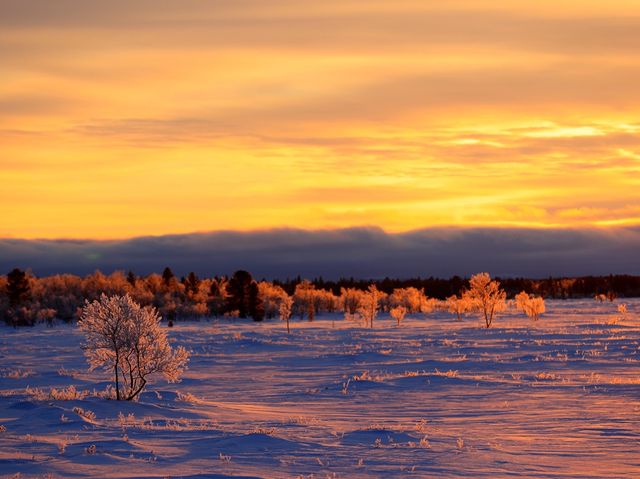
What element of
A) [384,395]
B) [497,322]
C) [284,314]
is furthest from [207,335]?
[384,395]

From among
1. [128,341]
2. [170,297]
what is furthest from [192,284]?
[128,341]

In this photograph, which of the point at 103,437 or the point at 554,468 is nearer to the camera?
the point at 554,468

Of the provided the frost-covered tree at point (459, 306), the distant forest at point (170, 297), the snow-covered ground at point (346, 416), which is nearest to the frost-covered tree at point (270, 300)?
the distant forest at point (170, 297)

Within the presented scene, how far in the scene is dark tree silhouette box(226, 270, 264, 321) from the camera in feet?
A: 226

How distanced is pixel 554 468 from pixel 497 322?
157 feet

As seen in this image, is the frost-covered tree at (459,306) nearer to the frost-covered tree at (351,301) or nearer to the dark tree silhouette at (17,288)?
the frost-covered tree at (351,301)

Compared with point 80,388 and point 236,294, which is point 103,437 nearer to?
point 80,388

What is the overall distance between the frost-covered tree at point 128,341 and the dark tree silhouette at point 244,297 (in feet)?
153

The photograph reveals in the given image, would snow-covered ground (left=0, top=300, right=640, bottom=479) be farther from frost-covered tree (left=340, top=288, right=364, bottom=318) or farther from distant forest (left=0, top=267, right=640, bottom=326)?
frost-covered tree (left=340, top=288, right=364, bottom=318)

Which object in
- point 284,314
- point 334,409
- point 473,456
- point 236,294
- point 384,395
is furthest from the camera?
point 236,294

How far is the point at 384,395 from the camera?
76.6 feet

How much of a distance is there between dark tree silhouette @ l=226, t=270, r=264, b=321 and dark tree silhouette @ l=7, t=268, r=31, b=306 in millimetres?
15924

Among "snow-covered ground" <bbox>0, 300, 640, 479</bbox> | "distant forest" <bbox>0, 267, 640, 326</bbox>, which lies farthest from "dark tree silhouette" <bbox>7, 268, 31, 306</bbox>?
"snow-covered ground" <bbox>0, 300, 640, 479</bbox>

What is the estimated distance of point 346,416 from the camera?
1939 cm
